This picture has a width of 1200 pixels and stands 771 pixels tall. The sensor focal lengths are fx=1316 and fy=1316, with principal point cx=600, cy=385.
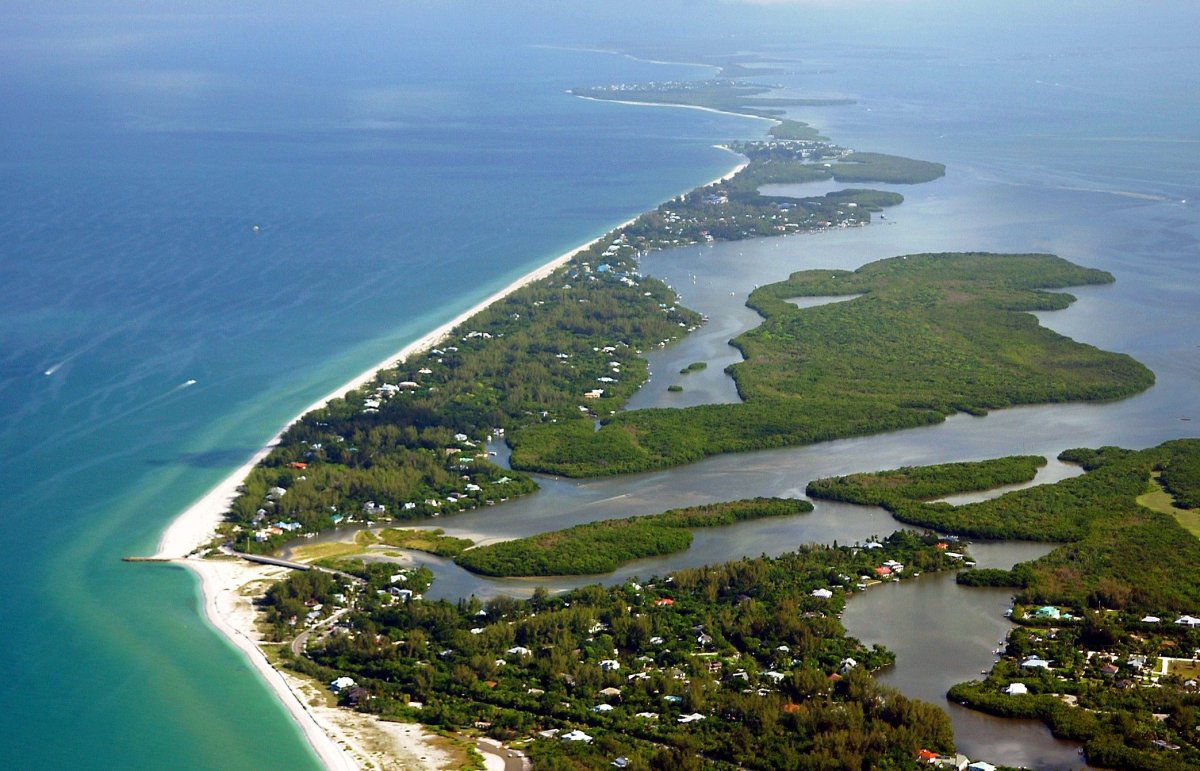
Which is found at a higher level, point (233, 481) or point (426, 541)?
point (233, 481)

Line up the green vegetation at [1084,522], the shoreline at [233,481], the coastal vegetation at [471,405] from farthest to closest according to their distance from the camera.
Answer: the coastal vegetation at [471,405]
the shoreline at [233,481]
the green vegetation at [1084,522]

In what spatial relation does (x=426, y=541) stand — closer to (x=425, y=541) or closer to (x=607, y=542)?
(x=425, y=541)

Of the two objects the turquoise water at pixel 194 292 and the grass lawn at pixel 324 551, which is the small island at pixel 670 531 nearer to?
the grass lawn at pixel 324 551

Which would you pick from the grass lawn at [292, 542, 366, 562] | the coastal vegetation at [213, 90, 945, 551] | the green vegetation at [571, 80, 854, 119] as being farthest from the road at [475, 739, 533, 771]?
the green vegetation at [571, 80, 854, 119]

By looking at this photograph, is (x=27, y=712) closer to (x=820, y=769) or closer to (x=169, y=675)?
(x=169, y=675)

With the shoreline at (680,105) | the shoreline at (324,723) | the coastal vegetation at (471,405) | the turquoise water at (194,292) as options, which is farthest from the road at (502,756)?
the shoreline at (680,105)

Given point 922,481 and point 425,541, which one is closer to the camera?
point 425,541

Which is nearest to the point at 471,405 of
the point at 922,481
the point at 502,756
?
the point at 922,481
